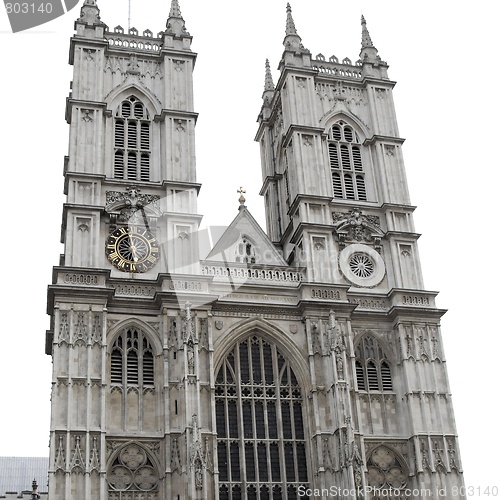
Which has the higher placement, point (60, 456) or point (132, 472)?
point (60, 456)

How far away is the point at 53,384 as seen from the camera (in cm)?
3036

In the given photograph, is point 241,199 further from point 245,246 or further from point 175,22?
point 175,22

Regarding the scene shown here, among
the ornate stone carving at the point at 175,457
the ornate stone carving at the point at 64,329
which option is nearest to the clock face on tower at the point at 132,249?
the ornate stone carving at the point at 64,329

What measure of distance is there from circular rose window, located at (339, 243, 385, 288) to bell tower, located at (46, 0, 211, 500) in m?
6.47

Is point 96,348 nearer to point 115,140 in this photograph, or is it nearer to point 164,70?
point 115,140

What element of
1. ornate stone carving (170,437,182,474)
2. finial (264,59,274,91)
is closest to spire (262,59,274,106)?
finial (264,59,274,91)

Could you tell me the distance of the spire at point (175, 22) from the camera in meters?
40.4

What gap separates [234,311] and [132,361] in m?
4.43

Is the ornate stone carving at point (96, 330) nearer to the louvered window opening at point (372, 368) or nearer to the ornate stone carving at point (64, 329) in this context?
the ornate stone carving at point (64, 329)

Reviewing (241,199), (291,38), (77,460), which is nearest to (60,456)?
(77,460)

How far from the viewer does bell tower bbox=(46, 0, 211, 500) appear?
2992 cm

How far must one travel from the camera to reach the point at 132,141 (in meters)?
37.4

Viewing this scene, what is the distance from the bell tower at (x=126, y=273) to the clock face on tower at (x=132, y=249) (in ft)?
0.16

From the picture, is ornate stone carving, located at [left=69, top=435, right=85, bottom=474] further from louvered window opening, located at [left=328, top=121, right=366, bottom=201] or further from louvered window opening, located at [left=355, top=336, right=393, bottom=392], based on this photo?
louvered window opening, located at [left=328, top=121, right=366, bottom=201]
